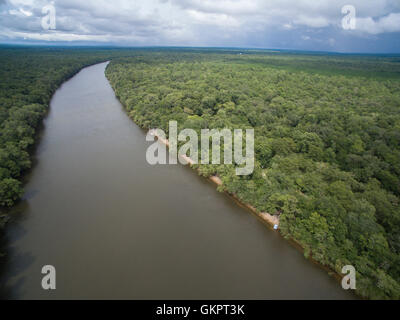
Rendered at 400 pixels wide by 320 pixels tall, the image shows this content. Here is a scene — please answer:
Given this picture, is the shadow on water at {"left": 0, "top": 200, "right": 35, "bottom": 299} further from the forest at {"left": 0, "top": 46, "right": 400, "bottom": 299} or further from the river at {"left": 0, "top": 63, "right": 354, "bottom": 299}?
the forest at {"left": 0, "top": 46, "right": 400, "bottom": 299}

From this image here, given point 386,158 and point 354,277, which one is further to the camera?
point 386,158

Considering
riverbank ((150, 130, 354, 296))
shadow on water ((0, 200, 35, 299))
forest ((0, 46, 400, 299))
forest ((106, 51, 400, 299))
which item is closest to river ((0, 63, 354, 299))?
shadow on water ((0, 200, 35, 299))

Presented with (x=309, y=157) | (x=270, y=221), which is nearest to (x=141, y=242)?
(x=270, y=221)

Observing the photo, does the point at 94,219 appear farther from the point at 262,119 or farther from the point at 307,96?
the point at 307,96

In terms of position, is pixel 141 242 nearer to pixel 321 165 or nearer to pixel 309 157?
pixel 321 165

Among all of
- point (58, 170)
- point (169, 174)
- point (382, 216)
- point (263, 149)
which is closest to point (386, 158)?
point (382, 216)

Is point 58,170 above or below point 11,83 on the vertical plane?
below
